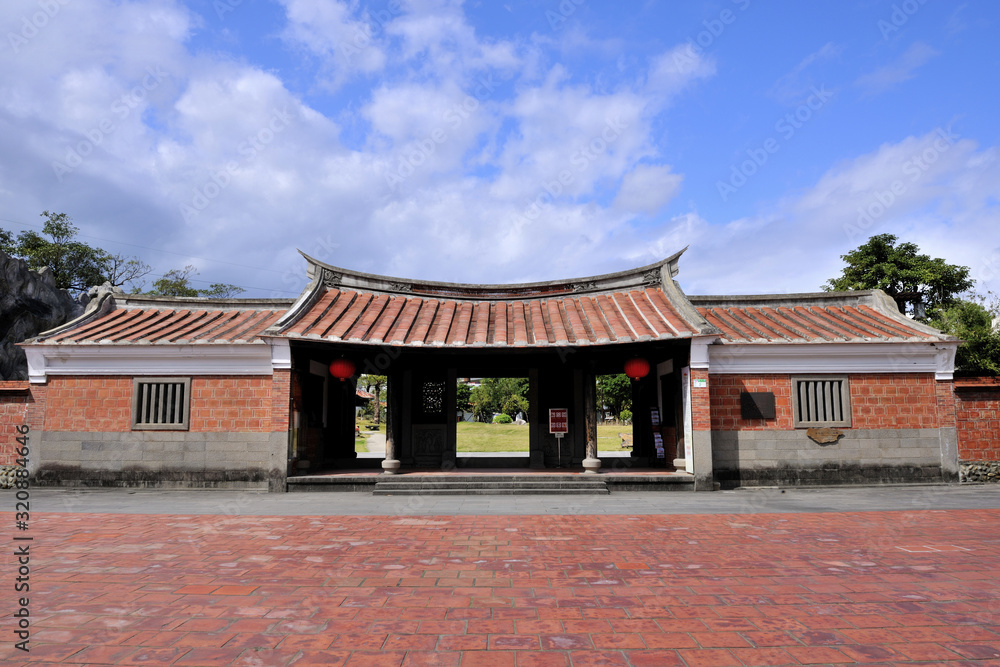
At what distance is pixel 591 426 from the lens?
1144cm

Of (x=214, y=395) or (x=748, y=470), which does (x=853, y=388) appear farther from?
(x=214, y=395)

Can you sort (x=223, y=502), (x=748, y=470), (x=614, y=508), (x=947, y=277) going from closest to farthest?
(x=614, y=508), (x=223, y=502), (x=748, y=470), (x=947, y=277)

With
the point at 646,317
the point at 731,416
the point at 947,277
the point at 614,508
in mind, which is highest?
the point at 947,277

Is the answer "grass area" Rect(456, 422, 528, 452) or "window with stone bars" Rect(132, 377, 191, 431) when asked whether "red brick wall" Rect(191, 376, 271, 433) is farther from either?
"grass area" Rect(456, 422, 528, 452)

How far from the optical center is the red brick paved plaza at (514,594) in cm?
351

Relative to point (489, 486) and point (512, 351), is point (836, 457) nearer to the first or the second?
point (512, 351)

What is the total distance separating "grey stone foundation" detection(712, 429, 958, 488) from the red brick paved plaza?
350cm

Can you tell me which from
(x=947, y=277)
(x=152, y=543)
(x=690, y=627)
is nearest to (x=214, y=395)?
(x=152, y=543)

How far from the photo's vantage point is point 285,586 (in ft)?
15.8

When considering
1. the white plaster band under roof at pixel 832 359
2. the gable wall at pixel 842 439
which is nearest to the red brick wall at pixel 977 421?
the gable wall at pixel 842 439

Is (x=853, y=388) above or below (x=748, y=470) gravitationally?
above

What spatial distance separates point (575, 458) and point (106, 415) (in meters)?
9.99

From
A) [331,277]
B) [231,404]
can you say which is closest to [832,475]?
[331,277]

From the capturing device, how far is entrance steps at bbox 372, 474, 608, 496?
10344 millimetres
